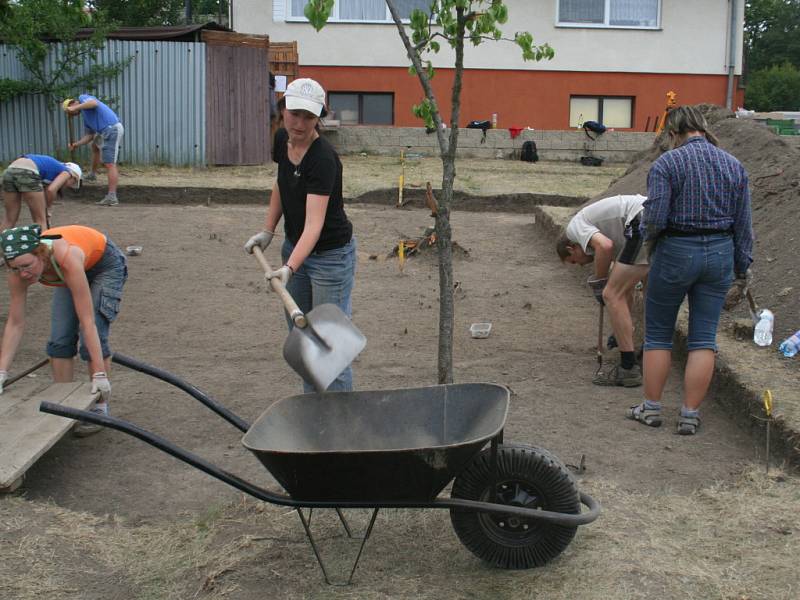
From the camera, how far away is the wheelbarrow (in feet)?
11.1

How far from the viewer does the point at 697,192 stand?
494 cm

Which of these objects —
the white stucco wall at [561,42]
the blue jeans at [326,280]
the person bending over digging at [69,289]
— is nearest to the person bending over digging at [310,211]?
the blue jeans at [326,280]

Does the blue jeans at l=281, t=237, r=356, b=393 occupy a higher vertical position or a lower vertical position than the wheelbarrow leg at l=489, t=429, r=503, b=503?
higher

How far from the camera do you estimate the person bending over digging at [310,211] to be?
4312 millimetres

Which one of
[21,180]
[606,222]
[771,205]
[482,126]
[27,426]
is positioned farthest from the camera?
[482,126]

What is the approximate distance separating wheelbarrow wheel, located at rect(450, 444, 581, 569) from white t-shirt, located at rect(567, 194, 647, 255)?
272 cm

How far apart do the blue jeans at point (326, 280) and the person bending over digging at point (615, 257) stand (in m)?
1.96

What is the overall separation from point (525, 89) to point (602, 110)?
2.19 m

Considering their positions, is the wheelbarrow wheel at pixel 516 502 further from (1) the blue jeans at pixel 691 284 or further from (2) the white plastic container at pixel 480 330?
(2) the white plastic container at pixel 480 330

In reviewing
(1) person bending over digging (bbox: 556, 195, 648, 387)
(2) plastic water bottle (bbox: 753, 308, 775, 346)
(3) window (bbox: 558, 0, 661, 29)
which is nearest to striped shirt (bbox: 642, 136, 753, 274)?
(1) person bending over digging (bbox: 556, 195, 648, 387)

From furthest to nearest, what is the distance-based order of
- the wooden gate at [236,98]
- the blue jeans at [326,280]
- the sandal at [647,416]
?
the wooden gate at [236,98]
the sandal at [647,416]
the blue jeans at [326,280]

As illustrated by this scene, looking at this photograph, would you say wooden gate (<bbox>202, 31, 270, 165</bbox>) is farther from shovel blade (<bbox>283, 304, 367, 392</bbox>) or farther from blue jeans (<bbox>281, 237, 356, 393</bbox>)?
shovel blade (<bbox>283, 304, 367, 392</bbox>)

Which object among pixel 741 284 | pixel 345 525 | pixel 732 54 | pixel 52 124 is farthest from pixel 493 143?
pixel 345 525

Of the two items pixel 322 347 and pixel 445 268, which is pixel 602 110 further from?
pixel 322 347
